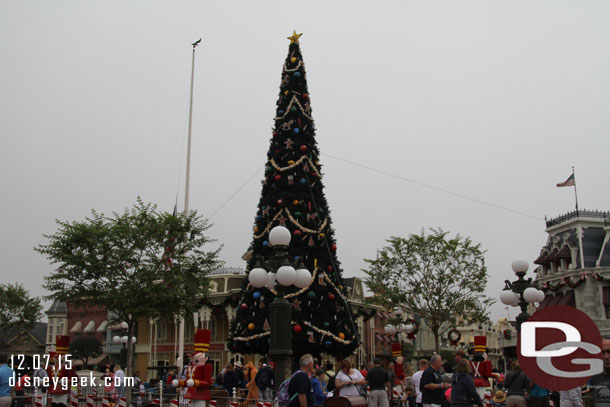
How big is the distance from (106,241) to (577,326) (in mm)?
22904

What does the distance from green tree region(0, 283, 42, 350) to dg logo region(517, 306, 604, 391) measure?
52815 mm

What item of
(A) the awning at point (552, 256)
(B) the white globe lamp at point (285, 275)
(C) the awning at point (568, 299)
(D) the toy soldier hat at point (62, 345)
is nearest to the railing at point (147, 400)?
(D) the toy soldier hat at point (62, 345)

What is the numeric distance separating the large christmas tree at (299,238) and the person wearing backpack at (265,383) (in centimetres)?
498

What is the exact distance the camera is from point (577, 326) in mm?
5547

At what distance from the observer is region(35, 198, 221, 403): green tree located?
25.2 m

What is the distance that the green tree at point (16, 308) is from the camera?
5059 centimetres

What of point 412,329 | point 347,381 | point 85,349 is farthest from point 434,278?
point 85,349

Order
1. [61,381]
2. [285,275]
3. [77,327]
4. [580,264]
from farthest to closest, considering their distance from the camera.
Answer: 1. [77,327]
2. [580,264]
3. [61,381]
4. [285,275]

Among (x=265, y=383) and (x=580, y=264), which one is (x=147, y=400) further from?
(x=580, y=264)

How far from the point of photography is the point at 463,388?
8.98 metres

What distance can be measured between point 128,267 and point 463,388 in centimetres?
1976

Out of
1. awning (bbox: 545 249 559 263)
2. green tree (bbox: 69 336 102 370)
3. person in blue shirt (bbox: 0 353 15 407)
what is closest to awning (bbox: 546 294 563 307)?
awning (bbox: 545 249 559 263)

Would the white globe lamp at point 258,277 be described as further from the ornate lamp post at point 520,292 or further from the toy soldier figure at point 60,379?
the ornate lamp post at point 520,292

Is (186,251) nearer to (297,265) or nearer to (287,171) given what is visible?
(287,171)
